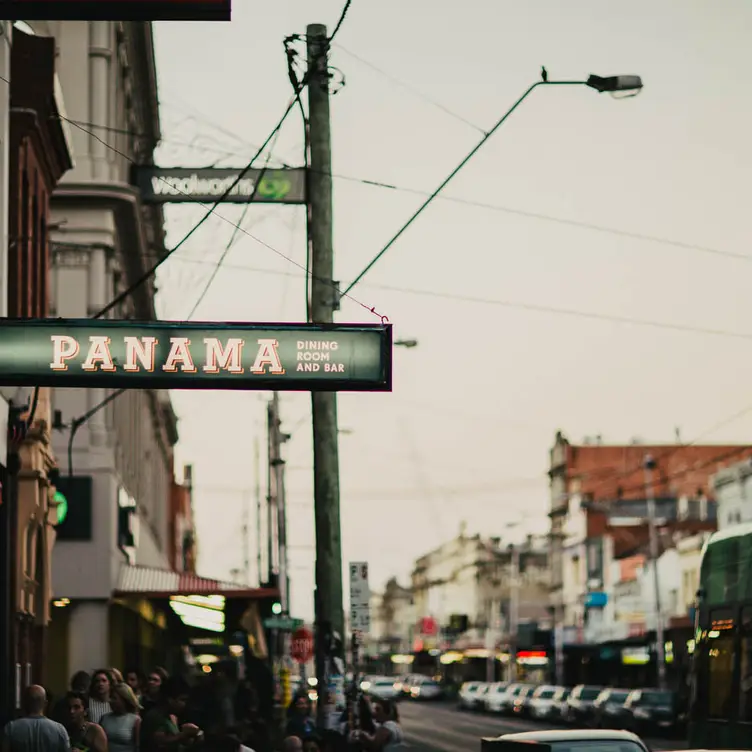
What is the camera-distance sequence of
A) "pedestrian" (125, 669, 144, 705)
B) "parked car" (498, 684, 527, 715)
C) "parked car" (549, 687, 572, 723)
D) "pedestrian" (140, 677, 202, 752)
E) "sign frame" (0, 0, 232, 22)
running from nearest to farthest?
"sign frame" (0, 0, 232, 22) → "pedestrian" (140, 677, 202, 752) → "pedestrian" (125, 669, 144, 705) → "parked car" (549, 687, 572, 723) → "parked car" (498, 684, 527, 715)

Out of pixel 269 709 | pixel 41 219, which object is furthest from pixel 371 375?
pixel 269 709

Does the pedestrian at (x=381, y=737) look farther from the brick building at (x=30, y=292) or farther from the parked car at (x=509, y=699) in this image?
the parked car at (x=509, y=699)

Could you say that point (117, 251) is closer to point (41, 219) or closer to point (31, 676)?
point (41, 219)

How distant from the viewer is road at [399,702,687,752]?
44500mm

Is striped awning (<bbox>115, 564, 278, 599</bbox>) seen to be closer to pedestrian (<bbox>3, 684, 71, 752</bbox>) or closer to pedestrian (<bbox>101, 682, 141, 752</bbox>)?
pedestrian (<bbox>101, 682, 141, 752</bbox>)

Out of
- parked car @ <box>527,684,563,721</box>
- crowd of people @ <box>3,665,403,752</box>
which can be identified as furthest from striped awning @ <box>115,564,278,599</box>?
parked car @ <box>527,684,563,721</box>

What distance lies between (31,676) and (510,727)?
35582 mm

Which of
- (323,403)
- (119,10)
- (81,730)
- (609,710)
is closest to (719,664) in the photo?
(323,403)

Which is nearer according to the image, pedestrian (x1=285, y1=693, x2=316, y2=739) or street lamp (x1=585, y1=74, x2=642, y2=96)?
street lamp (x1=585, y1=74, x2=642, y2=96)

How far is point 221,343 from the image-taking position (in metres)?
13.4

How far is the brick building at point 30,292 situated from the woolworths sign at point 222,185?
6.61 ft

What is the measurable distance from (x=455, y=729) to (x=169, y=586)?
2465 cm

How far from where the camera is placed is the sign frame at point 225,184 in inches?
958

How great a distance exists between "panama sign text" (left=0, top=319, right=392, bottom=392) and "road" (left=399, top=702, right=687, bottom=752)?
73.7ft
